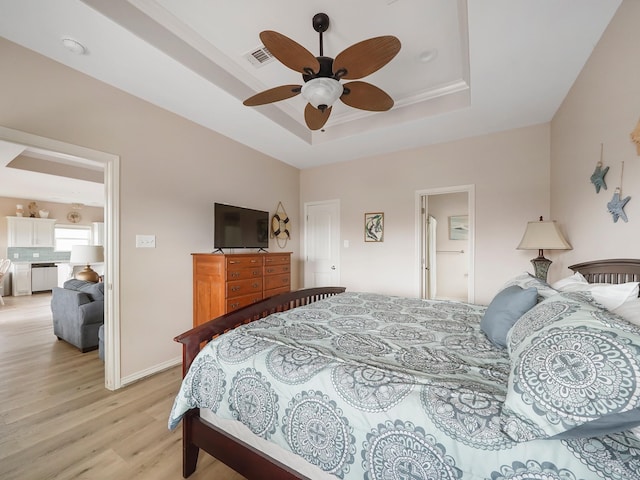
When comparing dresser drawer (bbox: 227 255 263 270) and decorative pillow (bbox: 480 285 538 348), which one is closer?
decorative pillow (bbox: 480 285 538 348)

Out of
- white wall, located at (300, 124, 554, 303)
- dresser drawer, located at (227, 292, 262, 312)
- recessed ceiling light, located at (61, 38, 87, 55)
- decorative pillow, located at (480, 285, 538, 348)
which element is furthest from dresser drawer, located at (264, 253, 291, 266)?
decorative pillow, located at (480, 285, 538, 348)

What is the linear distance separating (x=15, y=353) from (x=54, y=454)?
2321 mm

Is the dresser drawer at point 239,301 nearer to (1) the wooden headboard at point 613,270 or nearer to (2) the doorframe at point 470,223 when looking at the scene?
(2) the doorframe at point 470,223

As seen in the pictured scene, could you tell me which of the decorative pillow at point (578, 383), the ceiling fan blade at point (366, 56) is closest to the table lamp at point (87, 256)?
the ceiling fan blade at point (366, 56)

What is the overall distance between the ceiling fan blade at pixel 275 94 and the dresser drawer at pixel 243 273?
170 cm

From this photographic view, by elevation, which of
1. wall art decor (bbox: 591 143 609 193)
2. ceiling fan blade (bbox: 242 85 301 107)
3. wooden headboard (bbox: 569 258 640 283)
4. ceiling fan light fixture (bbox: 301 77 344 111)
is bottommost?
wooden headboard (bbox: 569 258 640 283)

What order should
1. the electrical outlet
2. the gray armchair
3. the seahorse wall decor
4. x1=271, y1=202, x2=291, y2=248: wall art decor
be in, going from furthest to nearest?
x1=271, y1=202, x2=291, y2=248: wall art decor
the gray armchair
the electrical outlet
the seahorse wall decor

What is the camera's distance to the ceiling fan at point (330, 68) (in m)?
1.57

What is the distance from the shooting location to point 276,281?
3.66m

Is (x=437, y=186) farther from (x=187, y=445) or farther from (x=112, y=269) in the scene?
(x=112, y=269)

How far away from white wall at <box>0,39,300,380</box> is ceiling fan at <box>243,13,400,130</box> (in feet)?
4.36

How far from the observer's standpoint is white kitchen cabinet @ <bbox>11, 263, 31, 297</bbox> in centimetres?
666

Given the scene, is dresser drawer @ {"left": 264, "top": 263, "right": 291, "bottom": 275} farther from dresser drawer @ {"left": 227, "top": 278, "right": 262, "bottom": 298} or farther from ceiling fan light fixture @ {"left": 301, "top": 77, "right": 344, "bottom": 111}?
ceiling fan light fixture @ {"left": 301, "top": 77, "right": 344, "bottom": 111}

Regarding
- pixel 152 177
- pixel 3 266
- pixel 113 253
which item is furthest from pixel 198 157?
pixel 3 266
